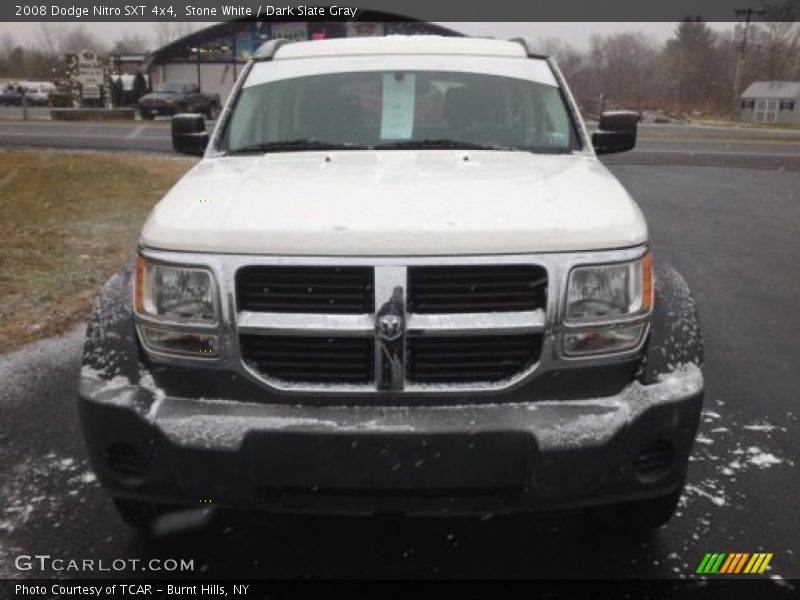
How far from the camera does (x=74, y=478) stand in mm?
3439

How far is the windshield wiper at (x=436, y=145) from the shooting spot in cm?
358

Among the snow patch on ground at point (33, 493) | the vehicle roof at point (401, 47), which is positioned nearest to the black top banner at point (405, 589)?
the snow patch on ground at point (33, 493)

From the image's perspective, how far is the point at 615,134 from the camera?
14.3 feet

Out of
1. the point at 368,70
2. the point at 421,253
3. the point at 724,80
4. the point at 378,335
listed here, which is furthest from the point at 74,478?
the point at 724,80

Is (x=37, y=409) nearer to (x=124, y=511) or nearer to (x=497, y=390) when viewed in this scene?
(x=124, y=511)

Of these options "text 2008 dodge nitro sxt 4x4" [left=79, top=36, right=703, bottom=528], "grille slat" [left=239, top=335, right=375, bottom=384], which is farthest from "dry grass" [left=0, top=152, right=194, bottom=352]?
"grille slat" [left=239, top=335, right=375, bottom=384]

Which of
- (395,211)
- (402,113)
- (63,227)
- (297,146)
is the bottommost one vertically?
(63,227)

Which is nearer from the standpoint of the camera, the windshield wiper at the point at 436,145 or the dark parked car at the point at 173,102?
the windshield wiper at the point at 436,145

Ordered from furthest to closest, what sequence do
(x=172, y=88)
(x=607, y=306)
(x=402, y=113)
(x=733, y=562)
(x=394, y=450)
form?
(x=172, y=88), (x=402, y=113), (x=733, y=562), (x=607, y=306), (x=394, y=450)

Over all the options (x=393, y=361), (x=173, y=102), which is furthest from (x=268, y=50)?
(x=173, y=102)

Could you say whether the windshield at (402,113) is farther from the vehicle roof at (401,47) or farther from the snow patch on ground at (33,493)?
the snow patch on ground at (33,493)
